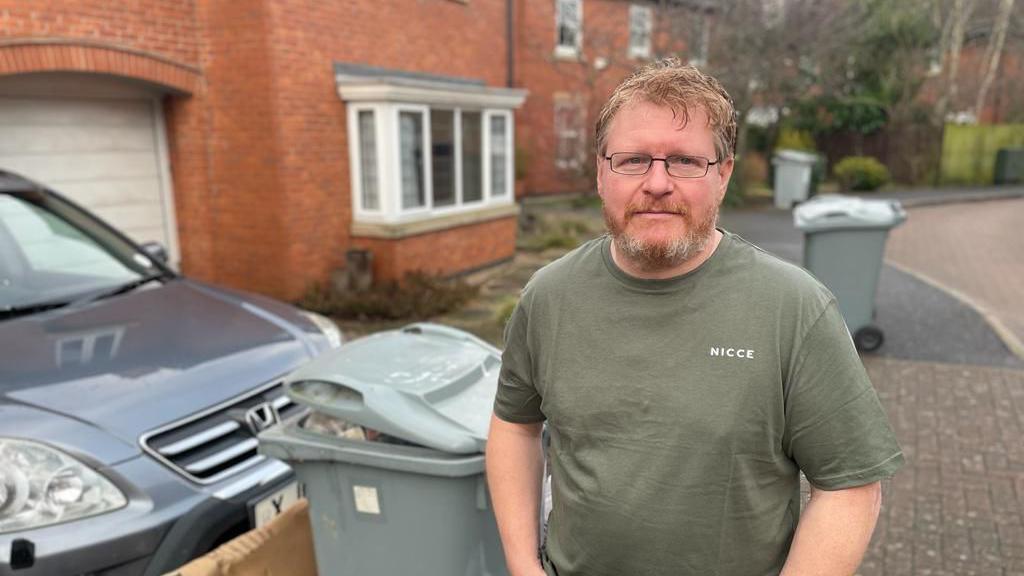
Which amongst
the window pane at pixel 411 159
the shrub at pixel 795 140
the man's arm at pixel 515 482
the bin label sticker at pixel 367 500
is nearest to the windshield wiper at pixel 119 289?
the bin label sticker at pixel 367 500

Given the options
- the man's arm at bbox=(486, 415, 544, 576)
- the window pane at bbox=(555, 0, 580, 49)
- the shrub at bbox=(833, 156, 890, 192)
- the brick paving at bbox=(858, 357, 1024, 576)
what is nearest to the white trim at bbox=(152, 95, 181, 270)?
the brick paving at bbox=(858, 357, 1024, 576)

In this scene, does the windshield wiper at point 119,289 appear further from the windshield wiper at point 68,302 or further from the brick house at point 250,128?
the brick house at point 250,128

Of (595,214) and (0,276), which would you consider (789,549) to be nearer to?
(0,276)

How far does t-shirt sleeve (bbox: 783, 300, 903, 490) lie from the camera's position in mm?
1462

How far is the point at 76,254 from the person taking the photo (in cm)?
389

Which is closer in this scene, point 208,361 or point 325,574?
point 325,574

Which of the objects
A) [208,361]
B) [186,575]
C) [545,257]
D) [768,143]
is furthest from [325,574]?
[768,143]

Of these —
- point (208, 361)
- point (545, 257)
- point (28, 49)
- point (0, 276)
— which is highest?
point (28, 49)

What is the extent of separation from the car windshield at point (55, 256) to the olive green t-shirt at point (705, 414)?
2.85 metres

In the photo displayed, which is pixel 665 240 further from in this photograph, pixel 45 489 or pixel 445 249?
pixel 445 249

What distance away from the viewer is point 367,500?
2.30 metres

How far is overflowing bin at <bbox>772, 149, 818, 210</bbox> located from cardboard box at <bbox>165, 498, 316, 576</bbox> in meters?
16.9

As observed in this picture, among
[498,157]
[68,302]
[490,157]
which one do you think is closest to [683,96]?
[68,302]

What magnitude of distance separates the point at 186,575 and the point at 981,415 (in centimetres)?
499
